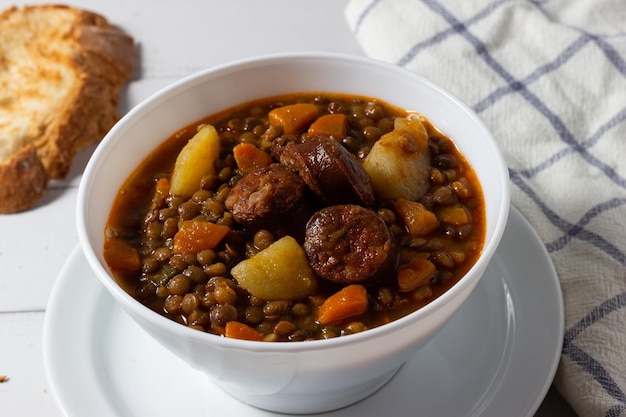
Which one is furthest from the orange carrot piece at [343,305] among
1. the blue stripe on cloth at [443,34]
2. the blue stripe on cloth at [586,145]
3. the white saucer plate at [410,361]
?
the blue stripe on cloth at [443,34]

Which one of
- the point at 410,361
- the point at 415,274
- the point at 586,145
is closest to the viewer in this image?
the point at 415,274

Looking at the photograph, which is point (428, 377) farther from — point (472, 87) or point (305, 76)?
point (472, 87)

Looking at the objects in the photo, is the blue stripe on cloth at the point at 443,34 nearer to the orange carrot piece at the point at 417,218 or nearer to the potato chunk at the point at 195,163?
the potato chunk at the point at 195,163

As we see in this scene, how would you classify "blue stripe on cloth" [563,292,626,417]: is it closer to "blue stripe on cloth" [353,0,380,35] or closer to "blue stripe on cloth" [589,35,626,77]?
"blue stripe on cloth" [589,35,626,77]

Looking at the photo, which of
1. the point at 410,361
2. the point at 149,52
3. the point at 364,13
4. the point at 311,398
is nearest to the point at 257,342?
the point at 311,398

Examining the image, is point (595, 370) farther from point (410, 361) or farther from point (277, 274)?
point (277, 274)

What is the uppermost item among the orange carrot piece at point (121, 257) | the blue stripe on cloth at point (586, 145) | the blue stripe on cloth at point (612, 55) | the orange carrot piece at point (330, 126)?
the orange carrot piece at point (330, 126)
